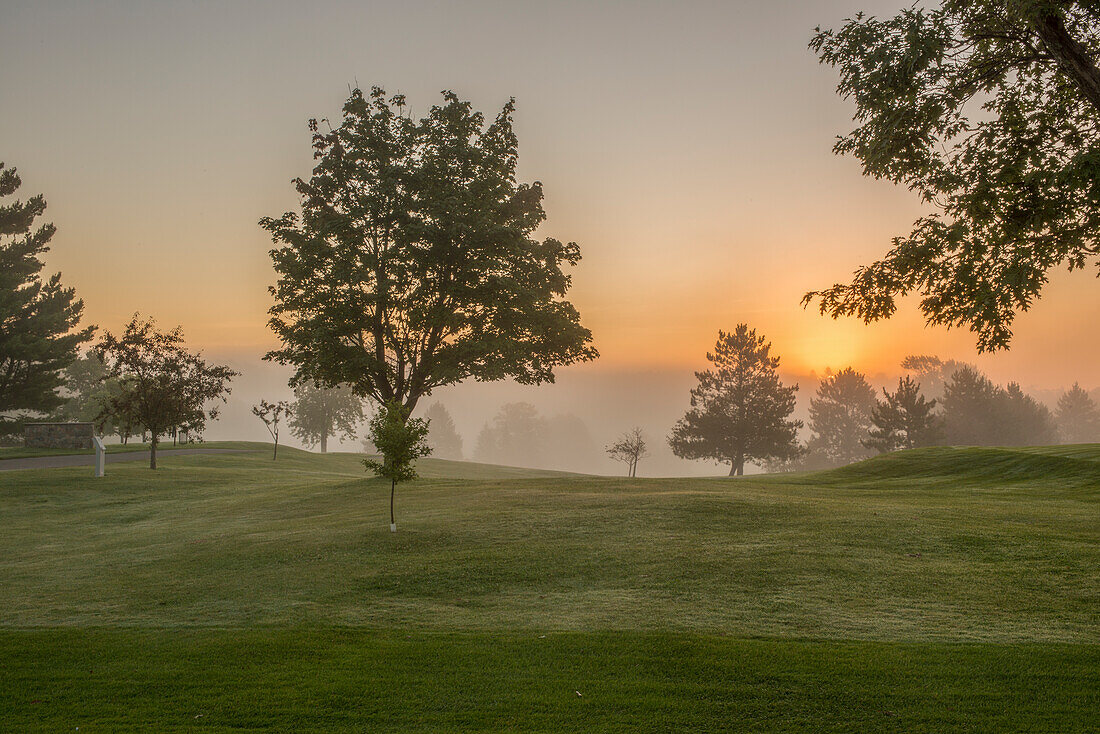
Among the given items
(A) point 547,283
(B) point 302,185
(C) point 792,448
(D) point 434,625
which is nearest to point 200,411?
(B) point 302,185

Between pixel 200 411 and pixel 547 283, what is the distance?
22.3m

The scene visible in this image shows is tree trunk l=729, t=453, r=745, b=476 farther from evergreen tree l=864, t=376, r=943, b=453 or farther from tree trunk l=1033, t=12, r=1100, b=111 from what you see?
tree trunk l=1033, t=12, r=1100, b=111

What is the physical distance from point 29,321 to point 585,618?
2489 inches

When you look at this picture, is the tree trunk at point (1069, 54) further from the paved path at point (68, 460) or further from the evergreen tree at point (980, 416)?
the evergreen tree at point (980, 416)

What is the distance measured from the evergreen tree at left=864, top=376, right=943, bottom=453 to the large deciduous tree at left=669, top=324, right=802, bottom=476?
33.5 ft

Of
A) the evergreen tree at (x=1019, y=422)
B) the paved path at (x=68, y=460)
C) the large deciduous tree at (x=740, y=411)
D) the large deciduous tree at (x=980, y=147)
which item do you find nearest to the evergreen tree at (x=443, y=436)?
the large deciduous tree at (x=740, y=411)

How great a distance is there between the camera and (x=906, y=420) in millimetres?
64625

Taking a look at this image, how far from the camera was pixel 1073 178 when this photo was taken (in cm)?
1117

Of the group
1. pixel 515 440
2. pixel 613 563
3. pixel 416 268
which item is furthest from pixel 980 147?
pixel 515 440

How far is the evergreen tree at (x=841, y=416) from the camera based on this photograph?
9438 cm

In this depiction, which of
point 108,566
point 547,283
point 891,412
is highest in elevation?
point 547,283

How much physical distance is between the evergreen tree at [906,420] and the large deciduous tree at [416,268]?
46.0m

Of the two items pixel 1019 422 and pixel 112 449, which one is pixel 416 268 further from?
pixel 1019 422

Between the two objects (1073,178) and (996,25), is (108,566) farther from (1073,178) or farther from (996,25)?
(996,25)
